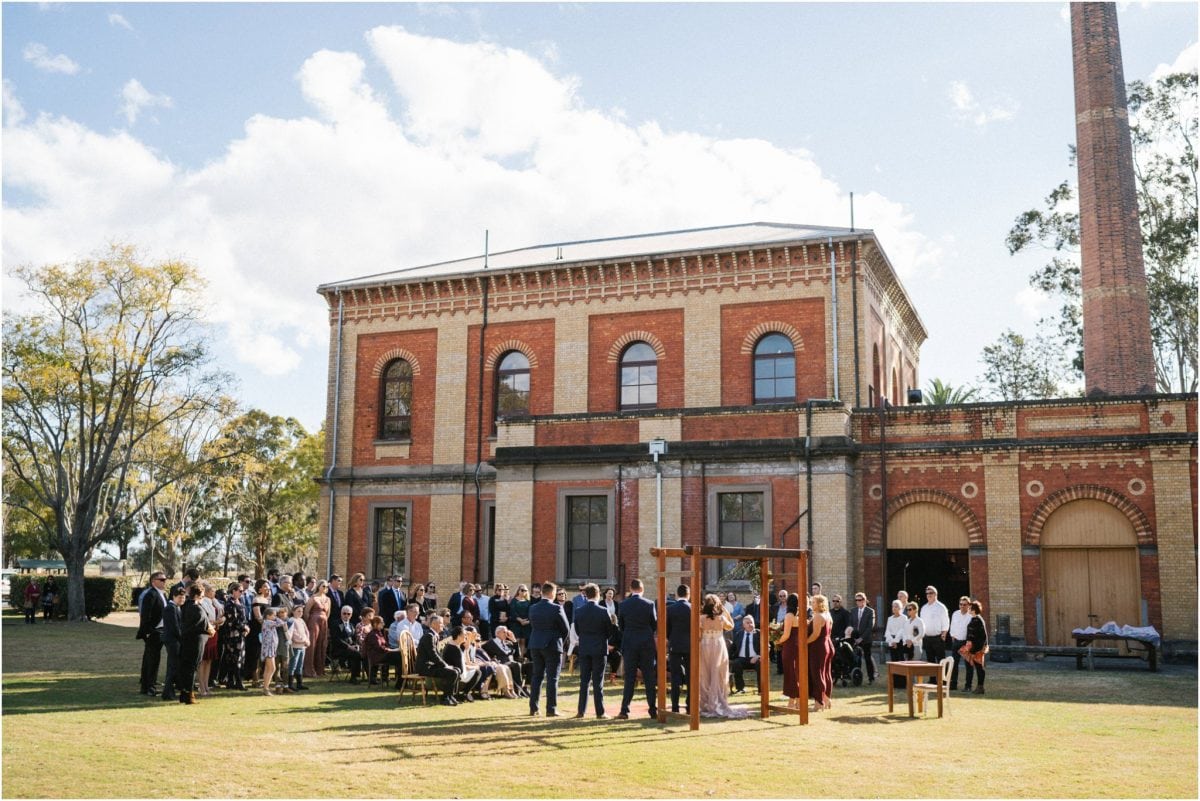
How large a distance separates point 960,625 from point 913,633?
0.79m

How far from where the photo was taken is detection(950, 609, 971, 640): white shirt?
1673 cm

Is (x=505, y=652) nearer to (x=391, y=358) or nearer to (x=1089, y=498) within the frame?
(x=1089, y=498)

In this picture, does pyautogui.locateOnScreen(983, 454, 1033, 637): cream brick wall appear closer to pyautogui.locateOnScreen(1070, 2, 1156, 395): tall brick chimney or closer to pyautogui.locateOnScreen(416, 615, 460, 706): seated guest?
pyautogui.locateOnScreen(1070, 2, 1156, 395): tall brick chimney

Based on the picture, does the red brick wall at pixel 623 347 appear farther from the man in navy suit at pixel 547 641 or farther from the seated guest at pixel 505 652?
the man in navy suit at pixel 547 641

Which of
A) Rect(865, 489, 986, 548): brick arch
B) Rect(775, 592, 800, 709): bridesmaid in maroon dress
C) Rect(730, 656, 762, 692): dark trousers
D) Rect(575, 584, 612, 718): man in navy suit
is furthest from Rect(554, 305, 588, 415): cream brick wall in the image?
Rect(575, 584, 612, 718): man in navy suit

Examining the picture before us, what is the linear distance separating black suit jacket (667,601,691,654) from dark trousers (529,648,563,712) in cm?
147

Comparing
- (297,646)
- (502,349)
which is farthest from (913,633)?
(502,349)

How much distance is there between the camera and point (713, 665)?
44.8ft

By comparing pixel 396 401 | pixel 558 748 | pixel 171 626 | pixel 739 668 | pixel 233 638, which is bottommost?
pixel 558 748

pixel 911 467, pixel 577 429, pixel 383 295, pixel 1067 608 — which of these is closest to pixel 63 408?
pixel 383 295

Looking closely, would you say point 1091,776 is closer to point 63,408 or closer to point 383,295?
point 383,295

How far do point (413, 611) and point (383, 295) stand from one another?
16.7 m

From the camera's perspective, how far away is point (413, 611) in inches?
659

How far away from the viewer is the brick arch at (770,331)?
2715 cm
